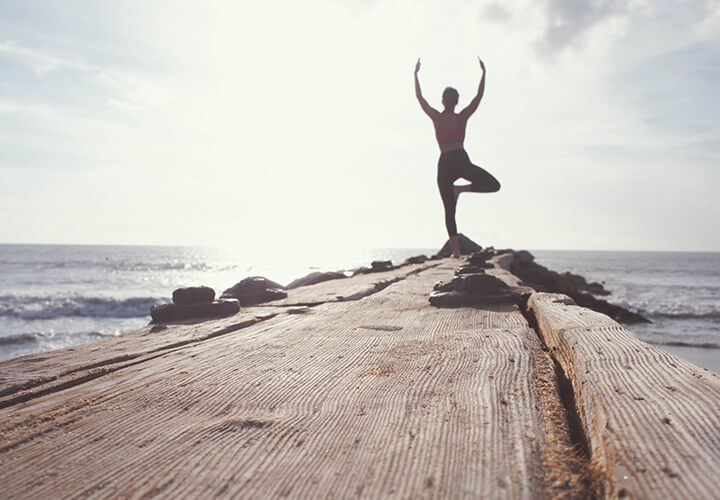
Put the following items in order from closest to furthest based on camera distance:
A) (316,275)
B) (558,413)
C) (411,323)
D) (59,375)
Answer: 1. (558,413)
2. (59,375)
3. (411,323)
4. (316,275)

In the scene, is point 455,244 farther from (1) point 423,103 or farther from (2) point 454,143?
(1) point 423,103

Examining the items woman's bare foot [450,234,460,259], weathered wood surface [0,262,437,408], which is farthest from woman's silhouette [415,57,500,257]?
weathered wood surface [0,262,437,408]

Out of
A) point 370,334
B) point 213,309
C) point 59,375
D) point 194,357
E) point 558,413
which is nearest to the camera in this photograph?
point 558,413

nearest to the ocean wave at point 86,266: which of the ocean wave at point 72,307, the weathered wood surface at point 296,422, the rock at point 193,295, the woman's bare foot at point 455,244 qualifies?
the ocean wave at point 72,307

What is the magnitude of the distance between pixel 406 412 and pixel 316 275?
4146mm

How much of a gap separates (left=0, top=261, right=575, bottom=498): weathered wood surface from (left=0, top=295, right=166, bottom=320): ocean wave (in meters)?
15.4

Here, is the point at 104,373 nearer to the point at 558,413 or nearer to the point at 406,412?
the point at 406,412

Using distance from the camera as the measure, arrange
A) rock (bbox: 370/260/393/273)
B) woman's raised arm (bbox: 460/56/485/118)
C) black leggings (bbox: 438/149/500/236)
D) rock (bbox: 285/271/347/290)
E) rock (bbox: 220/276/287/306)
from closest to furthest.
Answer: rock (bbox: 220/276/287/306) → rock (bbox: 285/271/347/290) → rock (bbox: 370/260/393/273) → woman's raised arm (bbox: 460/56/485/118) → black leggings (bbox: 438/149/500/236)

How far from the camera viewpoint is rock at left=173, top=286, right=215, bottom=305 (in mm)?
2588

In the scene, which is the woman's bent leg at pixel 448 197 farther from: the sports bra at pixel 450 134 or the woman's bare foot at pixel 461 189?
the sports bra at pixel 450 134

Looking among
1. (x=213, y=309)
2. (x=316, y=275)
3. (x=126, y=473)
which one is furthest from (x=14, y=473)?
(x=316, y=275)

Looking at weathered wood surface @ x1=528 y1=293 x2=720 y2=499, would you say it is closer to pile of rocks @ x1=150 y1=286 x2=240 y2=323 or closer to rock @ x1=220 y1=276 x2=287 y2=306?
pile of rocks @ x1=150 y1=286 x2=240 y2=323

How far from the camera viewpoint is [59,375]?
1345mm

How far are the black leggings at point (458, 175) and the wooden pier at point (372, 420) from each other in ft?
15.9
